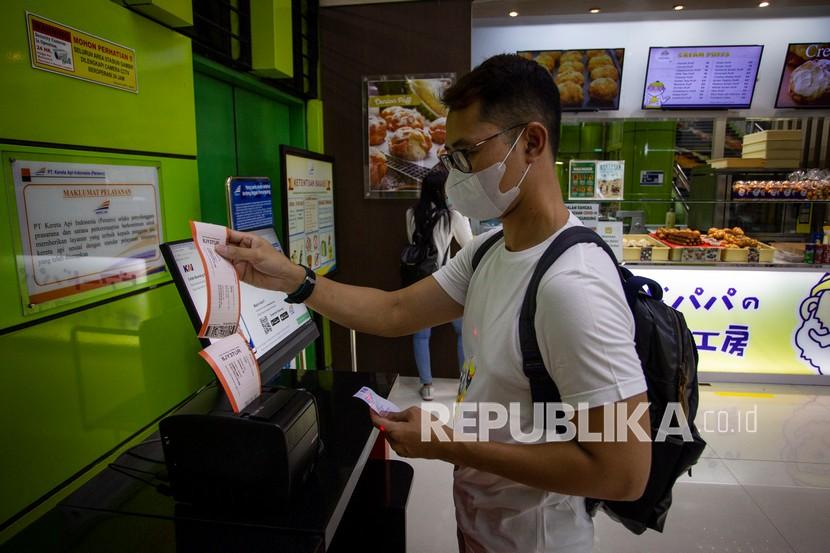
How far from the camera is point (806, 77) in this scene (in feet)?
14.4

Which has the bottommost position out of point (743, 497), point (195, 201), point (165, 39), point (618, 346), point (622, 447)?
point (743, 497)

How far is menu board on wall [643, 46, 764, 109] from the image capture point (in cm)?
431

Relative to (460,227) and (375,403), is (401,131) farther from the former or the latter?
(375,403)

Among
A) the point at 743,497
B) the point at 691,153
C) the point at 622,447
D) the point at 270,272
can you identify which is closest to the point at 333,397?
the point at 270,272

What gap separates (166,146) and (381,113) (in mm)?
2213

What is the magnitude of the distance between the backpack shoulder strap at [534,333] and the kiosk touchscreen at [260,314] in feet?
2.73

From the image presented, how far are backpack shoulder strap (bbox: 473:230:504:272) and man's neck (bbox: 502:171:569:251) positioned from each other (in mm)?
173

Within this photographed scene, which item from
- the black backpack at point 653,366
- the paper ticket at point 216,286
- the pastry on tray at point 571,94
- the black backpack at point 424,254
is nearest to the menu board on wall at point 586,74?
the pastry on tray at point 571,94

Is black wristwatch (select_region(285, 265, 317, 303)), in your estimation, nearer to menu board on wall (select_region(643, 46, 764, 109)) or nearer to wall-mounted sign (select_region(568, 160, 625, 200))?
wall-mounted sign (select_region(568, 160, 625, 200))

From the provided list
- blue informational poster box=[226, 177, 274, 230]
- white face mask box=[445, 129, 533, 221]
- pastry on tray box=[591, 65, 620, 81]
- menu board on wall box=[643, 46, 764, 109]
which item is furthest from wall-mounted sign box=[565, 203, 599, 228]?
white face mask box=[445, 129, 533, 221]

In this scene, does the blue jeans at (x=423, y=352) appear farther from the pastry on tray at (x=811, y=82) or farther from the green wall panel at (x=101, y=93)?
the pastry on tray at (x=811, y=82)

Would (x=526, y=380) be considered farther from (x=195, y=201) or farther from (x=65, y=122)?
(x=195, y=201)

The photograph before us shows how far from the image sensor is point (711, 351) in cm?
414

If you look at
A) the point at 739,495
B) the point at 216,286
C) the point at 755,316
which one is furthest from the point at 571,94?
the point at 216,286
